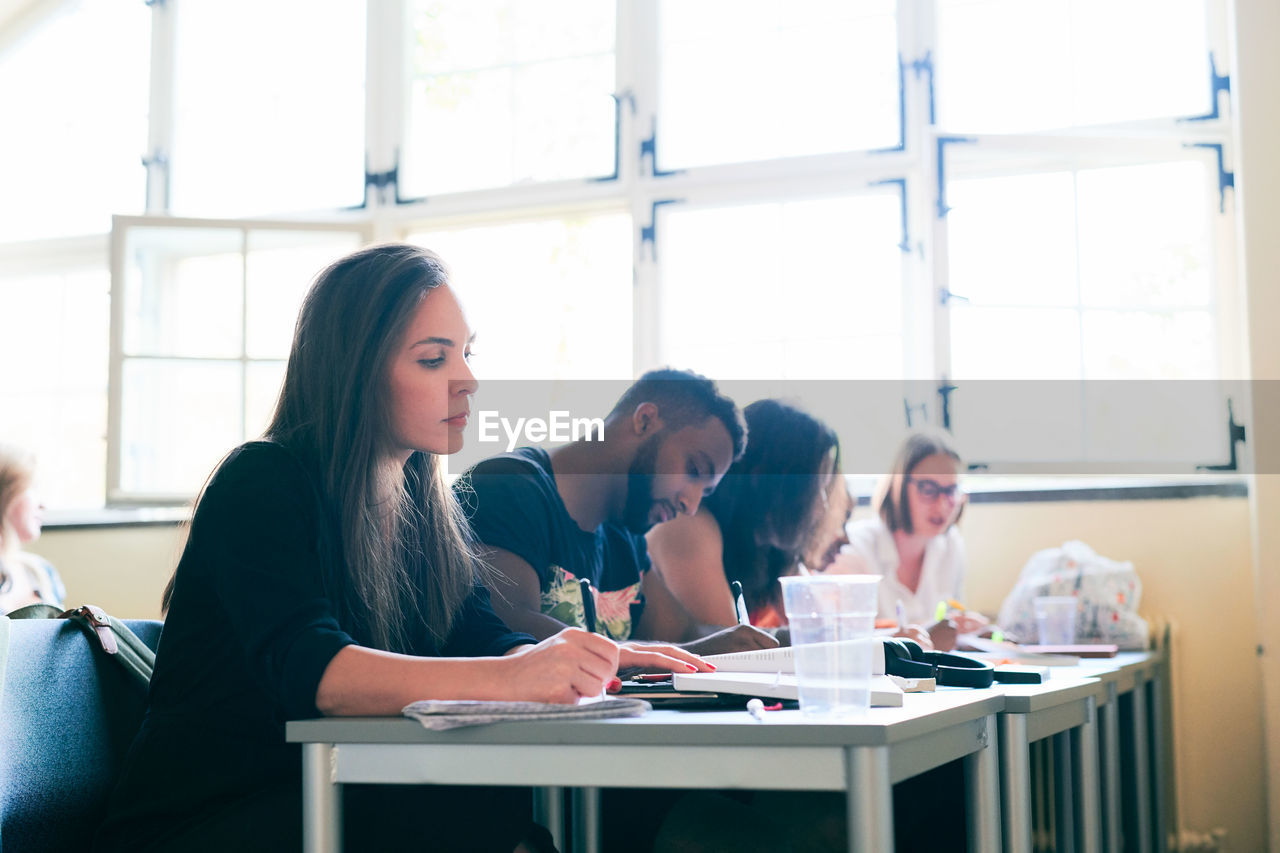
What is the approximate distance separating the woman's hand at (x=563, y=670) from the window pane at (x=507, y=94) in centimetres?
303

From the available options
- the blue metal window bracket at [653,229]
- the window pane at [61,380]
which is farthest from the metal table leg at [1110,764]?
the window pane at [61,380]

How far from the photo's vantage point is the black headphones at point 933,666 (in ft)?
4.69

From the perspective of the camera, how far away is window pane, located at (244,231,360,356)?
4.07 metres

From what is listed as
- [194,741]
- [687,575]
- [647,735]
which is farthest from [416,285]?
[687,575]

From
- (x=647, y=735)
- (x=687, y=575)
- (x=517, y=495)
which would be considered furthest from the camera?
(x=687, y=575)

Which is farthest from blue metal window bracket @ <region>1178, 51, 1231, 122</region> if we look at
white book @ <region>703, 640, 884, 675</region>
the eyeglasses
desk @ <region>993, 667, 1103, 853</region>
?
white book @ <region>703, 640, 884, 675</region>

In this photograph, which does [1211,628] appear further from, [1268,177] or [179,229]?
[179,229]

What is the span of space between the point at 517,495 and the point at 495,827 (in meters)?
0.68

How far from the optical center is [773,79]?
3.91 m

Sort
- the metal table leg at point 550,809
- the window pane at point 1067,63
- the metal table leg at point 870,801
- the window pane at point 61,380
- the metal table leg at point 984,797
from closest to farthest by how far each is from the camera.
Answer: the metal table leg at point 870,801
the metal table leg at point 984,797
the metal table leg at point 550,809
the window pane at point 1067,63
the window pane at point 61,380

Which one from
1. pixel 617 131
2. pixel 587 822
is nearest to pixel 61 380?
pixel 617 131

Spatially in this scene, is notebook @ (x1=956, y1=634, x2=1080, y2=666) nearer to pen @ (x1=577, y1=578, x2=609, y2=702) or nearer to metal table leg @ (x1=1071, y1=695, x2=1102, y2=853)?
metal table leg @ (x1=1071, y1=695, x2=1102, y2=853)

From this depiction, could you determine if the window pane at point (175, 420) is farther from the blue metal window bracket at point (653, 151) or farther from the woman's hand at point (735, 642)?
the woman's hand at point (735, 642)

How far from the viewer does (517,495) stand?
197cm
